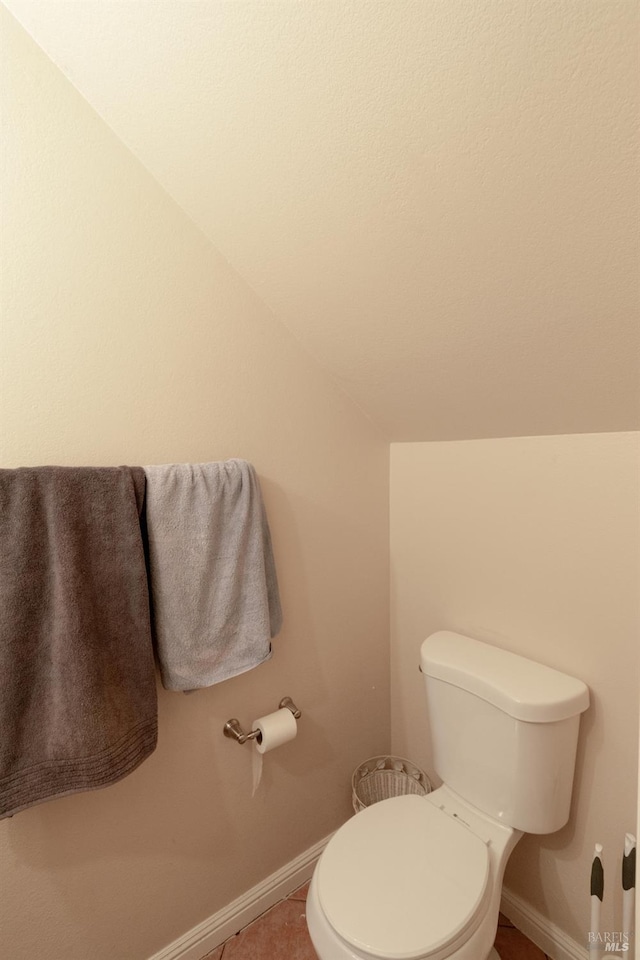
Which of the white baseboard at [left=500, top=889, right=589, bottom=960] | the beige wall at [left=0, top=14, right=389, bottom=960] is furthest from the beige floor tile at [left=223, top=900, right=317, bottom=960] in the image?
the white baseboard at [left=500, top=889, right=589, bottom=960]

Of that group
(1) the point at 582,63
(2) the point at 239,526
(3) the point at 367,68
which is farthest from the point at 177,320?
(1) the point at 582,63

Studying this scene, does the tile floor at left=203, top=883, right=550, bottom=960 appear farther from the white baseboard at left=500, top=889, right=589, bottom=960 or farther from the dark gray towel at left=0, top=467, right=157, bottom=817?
the dark gray towel at left=0, top=467, right=157, bottom=817

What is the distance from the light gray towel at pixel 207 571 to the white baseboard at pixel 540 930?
112 centimetres

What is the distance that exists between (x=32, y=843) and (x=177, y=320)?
4.16 ft

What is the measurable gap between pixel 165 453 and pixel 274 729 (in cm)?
84

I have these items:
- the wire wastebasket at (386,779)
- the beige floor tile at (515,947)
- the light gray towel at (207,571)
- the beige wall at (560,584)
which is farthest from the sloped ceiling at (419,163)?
the beige floor tile at (515,947)

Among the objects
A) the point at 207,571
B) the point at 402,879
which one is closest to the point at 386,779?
the point at 402,879

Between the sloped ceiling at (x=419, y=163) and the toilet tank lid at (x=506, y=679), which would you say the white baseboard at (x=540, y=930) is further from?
the sloped ceiling at (x=419, y=163)

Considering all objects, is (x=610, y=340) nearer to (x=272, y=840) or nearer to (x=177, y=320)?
(x=177, y=320)

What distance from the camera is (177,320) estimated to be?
1.14m

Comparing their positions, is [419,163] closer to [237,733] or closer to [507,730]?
[507,730]

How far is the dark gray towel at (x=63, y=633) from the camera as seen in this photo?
2.81ft

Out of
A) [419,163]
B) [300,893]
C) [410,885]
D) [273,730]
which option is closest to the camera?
[419,163]

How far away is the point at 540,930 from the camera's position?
4.12ft
